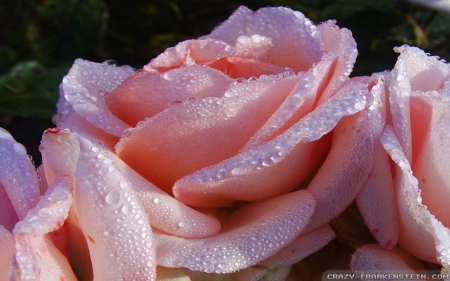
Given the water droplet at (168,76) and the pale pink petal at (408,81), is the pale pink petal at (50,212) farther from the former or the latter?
the pale pink petal at (408,81)

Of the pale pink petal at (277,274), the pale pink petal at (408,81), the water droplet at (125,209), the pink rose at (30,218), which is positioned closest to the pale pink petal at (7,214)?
the pink rose at (30,218)

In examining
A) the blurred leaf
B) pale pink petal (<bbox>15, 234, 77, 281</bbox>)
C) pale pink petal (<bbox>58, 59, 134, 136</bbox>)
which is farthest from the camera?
the blurred leaf

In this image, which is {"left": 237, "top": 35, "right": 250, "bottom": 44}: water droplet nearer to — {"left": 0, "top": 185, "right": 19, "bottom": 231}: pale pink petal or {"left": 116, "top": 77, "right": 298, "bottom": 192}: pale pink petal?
{"left": 116, "top": 77, "right": 298, "bottom": 192}: pale pink petal

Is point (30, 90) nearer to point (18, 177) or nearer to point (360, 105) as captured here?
point (18, 177)

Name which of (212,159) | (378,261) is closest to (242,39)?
(212,159)

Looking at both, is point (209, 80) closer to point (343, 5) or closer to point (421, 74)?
point (421, 74)

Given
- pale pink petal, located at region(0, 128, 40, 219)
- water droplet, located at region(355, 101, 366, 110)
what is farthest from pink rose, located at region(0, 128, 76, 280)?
water droplet, located at region(355, 101, 366, 110)

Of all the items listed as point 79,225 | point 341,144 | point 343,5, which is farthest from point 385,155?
point 343,5
